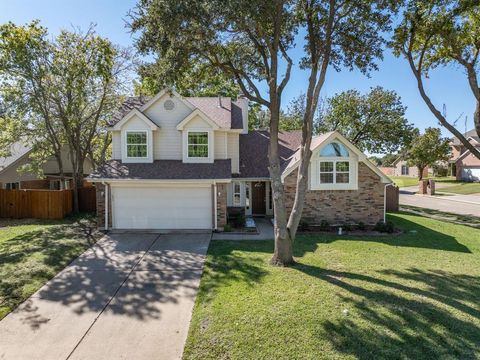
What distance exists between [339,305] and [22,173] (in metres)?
22.9

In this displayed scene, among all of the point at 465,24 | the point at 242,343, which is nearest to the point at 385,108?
the point at 465,24

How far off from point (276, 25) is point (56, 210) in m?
16.0

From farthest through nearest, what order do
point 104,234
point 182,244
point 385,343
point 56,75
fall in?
point 56,75 → point 104,234 → point 182,244 → point 385,343

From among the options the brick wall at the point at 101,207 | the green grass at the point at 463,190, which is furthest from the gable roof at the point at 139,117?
the green grass at the point at 463,190

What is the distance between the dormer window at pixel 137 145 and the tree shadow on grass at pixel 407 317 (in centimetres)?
1065

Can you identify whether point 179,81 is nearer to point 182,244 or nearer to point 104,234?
point 182,244

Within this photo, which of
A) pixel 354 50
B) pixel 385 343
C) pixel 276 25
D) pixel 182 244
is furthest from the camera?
pixel 182 244

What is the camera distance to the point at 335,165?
49.8ft

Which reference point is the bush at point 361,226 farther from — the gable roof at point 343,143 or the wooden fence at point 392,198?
the wooden fence at point 392,198

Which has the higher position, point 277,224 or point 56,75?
point 56,75

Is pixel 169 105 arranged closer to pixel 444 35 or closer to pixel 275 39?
pixel 275 39

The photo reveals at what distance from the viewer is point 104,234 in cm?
1359

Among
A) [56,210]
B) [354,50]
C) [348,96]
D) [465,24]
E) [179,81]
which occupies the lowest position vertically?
[56,210]

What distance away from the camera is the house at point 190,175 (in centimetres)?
1431
